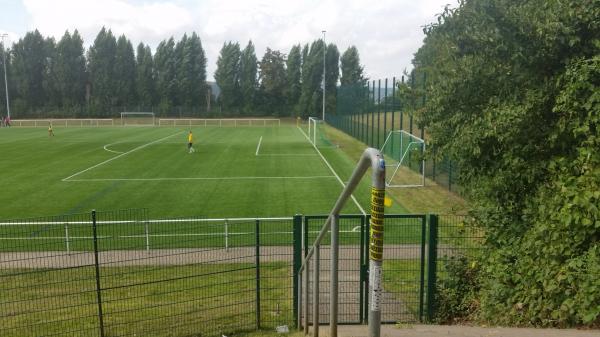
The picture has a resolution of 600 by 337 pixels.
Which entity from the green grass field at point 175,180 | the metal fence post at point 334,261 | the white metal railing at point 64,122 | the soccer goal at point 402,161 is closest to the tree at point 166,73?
the white metal railing at point 64,122

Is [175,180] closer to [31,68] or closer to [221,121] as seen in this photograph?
[221,121]

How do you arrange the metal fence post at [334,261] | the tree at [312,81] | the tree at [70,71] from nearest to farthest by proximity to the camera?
1. the metal fence post at [334,261]
2. the tree at [312,81]
3. the tree at [70,71]

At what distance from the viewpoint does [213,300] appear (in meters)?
8.88

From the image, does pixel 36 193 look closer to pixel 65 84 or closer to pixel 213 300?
pixel 213 300

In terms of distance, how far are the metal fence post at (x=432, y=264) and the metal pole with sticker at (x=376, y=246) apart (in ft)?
14.2

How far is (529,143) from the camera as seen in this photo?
7492mm

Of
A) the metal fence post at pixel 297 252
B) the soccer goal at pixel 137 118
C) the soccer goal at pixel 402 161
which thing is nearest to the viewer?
the metal fence post at pixel 297 252

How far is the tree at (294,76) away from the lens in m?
88.4

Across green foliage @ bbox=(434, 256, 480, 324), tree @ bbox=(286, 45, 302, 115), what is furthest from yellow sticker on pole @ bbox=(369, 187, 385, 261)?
tree @ bbox=(286, 45, 302, 115)

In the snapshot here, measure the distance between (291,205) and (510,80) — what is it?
11079mm

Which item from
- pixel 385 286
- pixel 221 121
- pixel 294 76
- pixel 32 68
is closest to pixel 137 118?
pixel 221 121

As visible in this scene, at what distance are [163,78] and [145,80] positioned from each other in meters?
2.90

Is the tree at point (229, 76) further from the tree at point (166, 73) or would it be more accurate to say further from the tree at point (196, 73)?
the tree at point (166, 73)

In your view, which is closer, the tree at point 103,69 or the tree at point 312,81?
the tree at point 312,81
